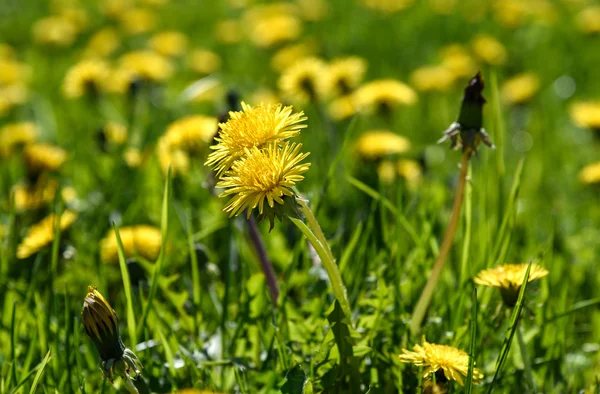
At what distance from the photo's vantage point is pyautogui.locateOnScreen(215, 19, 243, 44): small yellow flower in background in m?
5.00

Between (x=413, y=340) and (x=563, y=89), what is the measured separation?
2888mm

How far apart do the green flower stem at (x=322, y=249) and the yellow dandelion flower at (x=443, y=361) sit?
0.17 m

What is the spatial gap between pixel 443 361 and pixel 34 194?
1.71 m

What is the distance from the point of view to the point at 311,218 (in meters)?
1.25

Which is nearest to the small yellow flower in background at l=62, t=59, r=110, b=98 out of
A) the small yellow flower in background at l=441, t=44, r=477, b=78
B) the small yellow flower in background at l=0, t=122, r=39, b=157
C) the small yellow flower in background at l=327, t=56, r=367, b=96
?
the small yellow flower in background at l=0, t=122, r=39, b=157

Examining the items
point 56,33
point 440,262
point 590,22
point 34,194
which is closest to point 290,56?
point 34,194

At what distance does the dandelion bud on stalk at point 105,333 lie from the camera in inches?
47.1

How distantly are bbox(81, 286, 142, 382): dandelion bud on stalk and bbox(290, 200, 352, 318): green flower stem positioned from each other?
364mm

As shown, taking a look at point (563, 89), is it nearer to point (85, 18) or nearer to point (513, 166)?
point (513, 166)

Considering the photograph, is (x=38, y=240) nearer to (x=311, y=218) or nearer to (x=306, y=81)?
(x=311, y=218)

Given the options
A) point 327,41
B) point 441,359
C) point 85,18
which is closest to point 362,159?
point 441,359

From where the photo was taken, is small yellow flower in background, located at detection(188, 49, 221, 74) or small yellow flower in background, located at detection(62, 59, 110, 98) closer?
small yellow flower in background, located at detection(62, 59, 110, 98)

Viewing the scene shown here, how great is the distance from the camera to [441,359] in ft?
4.13

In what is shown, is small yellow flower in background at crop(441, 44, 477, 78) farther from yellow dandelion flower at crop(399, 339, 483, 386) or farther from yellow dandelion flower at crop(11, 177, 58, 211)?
yellow dandelion flower at crop(399, 339, 483, 386)
